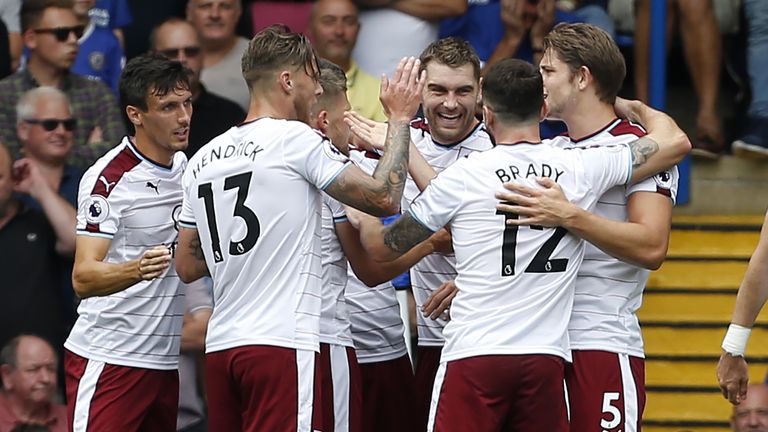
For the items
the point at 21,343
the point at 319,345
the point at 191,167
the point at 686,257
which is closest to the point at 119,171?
the point at 191,167

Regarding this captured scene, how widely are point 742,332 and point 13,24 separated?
523 centimetres

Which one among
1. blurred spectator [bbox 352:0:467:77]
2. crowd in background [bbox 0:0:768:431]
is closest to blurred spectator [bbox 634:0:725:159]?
crowd in background [bbox 0:0:768:431]

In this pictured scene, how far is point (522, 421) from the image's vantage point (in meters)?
6.38

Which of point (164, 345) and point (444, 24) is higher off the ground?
point (444, 24)

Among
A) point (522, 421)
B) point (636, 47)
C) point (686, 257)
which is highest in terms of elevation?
point (636, 47)

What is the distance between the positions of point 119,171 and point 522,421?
2.11m

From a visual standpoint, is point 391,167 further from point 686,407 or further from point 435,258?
point 686,407

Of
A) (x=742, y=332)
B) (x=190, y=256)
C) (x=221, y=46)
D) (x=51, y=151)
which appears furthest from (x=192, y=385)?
(x=742, y=332)

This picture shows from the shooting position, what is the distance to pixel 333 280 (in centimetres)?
703

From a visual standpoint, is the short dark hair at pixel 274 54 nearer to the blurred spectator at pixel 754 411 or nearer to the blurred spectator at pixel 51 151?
the blurred spectator at pixel 51 151

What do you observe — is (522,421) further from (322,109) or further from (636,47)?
(636,47)

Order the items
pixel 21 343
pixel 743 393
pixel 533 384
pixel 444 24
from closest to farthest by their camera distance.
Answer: pixel 533 384 < pixel 743 393 < pixel 21 343 < pixel 444 24

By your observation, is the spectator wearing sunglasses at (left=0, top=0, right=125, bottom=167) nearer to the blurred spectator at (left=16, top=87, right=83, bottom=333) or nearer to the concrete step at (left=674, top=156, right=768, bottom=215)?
the blurred spectator at (left=16, top=87, right=83, bottom=333)

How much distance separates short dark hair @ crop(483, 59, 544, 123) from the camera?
643 cm
